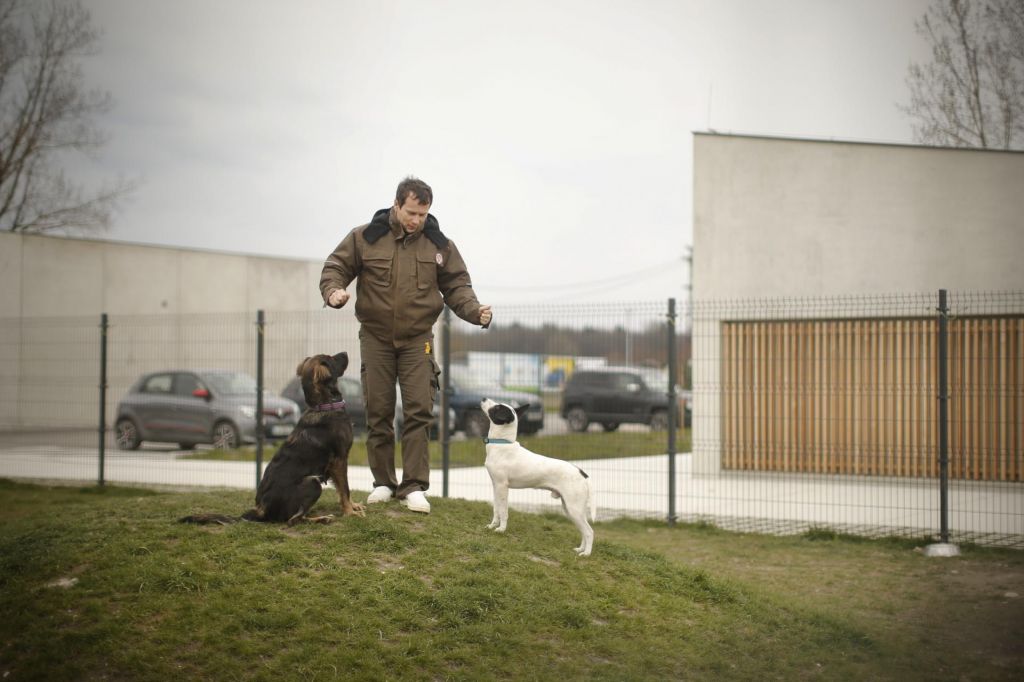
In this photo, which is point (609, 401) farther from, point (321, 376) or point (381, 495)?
point (321, 376)

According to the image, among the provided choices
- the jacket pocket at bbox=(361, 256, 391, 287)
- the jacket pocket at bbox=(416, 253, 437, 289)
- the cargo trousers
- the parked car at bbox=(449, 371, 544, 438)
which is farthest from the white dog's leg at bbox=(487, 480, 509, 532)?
the parked car at bbox=(449, 371, 544, 438)

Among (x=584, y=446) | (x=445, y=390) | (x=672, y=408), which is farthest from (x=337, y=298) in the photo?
(x=584, y=446)

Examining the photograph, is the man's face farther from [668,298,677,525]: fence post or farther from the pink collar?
[668,298,677,525]: fence post

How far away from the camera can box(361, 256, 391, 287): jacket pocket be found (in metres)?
6.39

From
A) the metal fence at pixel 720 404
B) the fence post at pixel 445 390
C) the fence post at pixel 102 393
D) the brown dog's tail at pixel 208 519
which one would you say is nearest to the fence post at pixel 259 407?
the metal fence at pixel 720 404

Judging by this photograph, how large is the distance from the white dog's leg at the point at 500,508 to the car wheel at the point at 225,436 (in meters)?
11.6

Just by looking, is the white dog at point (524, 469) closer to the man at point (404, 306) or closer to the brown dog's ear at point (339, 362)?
the man at point (404, 306)

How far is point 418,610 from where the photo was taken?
5086mm

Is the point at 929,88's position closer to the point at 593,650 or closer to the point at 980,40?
the point at 980,40

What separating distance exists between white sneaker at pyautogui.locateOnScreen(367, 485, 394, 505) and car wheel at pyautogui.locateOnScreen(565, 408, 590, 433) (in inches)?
177

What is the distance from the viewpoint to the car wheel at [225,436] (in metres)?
17.0

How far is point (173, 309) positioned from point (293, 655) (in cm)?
2624

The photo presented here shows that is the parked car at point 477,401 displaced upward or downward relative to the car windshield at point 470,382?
downward

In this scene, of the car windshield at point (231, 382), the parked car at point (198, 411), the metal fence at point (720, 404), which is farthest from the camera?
the car windshield at point (231, 382)
